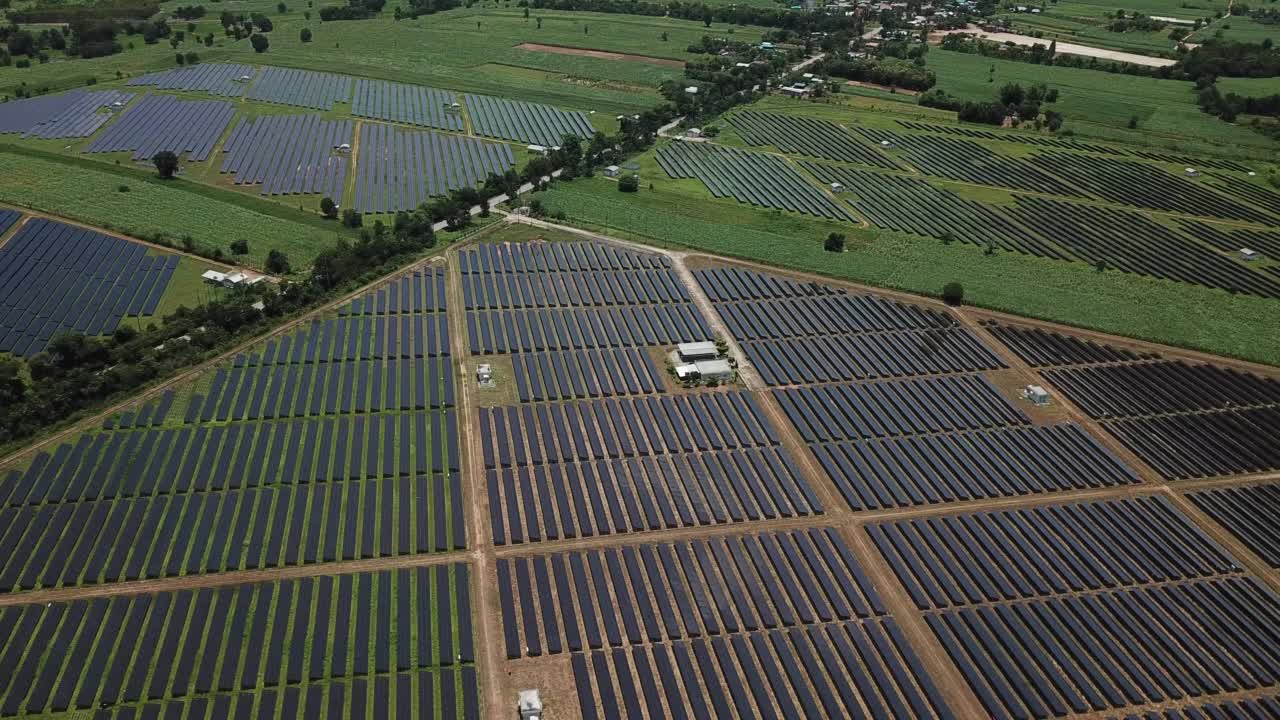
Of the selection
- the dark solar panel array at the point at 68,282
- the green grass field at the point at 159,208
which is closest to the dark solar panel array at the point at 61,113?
the green grass field at the point at 159,208

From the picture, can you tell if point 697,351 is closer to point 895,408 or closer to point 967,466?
point 895,408

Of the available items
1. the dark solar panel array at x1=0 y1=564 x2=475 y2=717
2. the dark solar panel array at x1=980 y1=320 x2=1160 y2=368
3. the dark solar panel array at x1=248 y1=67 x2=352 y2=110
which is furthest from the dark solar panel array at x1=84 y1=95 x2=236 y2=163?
the dark solar panel array at x1=980 y1=320 x2=1160 y2=368

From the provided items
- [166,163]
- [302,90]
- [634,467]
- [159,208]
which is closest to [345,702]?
[634,467]

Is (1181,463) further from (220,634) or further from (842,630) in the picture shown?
(220,634)

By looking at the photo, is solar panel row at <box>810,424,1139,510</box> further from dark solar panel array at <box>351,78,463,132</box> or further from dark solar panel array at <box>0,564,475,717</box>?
dark solar panel array at <box>351,78,463,132</box>

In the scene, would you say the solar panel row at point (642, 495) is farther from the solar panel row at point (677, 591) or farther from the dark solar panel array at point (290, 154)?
the dark solar panel array at point (290, 154)

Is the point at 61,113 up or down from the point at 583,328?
up
